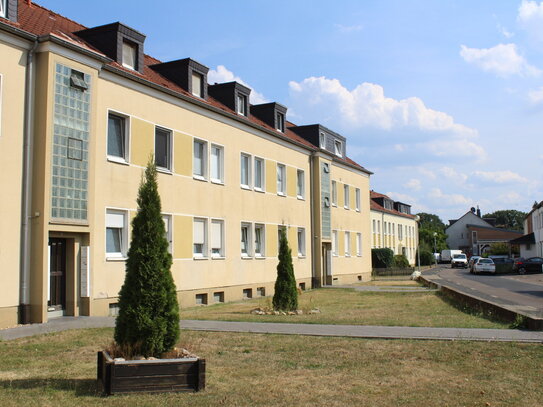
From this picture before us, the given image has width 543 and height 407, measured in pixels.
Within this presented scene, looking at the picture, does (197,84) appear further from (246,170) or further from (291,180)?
(291,180)

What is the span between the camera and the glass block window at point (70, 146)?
49.1 ft

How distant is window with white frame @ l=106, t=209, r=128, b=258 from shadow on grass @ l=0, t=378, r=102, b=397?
33.2 ft

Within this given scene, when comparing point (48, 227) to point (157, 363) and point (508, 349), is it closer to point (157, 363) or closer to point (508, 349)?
point (157, 363)

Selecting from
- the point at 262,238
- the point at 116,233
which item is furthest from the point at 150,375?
the point at 262,238

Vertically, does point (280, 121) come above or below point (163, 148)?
above

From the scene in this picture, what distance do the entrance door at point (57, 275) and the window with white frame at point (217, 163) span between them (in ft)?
28.0

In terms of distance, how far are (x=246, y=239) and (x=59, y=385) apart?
62.3 feet

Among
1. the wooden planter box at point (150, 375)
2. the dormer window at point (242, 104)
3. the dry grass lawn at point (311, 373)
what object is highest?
the dormer window at point (242, 104)

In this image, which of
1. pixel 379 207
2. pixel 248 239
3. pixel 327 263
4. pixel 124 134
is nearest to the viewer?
pixel 124 134

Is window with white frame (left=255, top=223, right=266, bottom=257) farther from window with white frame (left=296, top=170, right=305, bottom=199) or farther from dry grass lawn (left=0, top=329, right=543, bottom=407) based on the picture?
dry grass lawn (left=0, top=329, right=543, bottom=407)

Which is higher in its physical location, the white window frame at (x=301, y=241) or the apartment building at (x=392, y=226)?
A: the apartment building at (x=392, y=226)

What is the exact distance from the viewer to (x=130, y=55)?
2005cm

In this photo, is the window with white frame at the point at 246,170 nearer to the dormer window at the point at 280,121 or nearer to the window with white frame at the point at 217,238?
the window with white frame at the point at 217,238

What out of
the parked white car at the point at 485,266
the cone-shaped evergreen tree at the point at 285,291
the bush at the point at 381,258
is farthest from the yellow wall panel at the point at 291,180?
the bush at the point at 381,258
